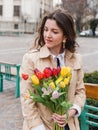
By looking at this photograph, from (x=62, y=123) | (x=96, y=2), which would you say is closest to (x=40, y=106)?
(x=62, y=123)

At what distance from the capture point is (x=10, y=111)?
309 inches

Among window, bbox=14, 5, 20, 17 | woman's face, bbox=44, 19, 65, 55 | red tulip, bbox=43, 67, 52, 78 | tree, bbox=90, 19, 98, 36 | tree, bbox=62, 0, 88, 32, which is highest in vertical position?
woman's face, bbox=44, 19, 65, 55

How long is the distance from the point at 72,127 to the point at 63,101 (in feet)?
0.95

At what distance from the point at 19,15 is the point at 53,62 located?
82.1 metres

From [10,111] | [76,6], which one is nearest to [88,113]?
[10,111]

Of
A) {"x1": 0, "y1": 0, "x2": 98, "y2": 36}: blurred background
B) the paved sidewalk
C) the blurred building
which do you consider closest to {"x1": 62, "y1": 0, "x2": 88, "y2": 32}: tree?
{"x1": 0, "y1": 0, "x2": 98, "y2": 36}: blurred background

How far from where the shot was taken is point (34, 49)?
298 centimetres

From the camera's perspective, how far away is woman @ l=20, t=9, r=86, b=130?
9.14 ft

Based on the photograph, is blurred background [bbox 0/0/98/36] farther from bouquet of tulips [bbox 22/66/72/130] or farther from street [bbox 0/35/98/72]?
bouquet of tulips [bbox 22/66/72/130]

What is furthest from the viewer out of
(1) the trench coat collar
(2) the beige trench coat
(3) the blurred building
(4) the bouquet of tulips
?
(3) the blurred building

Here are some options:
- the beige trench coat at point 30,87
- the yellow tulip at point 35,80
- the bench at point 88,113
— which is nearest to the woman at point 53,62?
the beige trench coat at point 30,87

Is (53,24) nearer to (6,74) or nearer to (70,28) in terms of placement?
(70,28)

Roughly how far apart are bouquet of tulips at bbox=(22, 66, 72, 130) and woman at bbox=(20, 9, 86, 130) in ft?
0.22

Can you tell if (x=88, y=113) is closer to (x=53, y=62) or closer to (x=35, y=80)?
(x=53, y=62)
